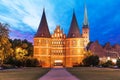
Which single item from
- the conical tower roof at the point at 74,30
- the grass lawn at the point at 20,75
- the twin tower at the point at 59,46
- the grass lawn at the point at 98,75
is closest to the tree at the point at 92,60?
the twin tower at the point at 59,46

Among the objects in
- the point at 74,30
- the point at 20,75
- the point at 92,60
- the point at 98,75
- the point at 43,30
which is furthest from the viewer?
the point at 43,30

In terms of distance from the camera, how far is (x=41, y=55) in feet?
454

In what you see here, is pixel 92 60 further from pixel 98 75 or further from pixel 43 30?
pixel 98 75

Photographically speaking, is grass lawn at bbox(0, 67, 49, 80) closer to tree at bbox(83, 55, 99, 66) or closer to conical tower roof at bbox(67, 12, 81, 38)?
tree at bbox(83, 55, 99, 66)

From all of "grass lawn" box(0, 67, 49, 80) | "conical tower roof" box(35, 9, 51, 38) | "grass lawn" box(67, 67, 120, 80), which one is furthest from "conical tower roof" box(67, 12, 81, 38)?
"grass lawn" box(0, 67, 49, 80)

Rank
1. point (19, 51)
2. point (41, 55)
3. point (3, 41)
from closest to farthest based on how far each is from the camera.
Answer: point (3, 41) → point (19, 51) → point (41, 55)

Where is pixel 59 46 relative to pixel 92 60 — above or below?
above

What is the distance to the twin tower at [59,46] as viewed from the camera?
139m

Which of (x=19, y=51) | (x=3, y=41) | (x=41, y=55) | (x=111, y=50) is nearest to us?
(x=3, y=41)

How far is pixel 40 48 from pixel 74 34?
1830 centimetres

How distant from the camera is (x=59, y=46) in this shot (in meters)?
147

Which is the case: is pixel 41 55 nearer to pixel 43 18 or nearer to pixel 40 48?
pixel 40 48

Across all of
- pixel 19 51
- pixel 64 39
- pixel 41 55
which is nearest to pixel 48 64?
pixel 41 55

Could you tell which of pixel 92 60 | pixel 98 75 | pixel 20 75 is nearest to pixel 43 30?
pixel 92 60
